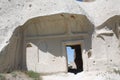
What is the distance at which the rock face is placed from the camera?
14055 millimetres

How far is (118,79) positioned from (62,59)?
9.43 ft

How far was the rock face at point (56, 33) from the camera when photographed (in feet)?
46.1

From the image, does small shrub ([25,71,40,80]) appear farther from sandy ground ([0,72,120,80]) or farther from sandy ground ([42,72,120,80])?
sandy ground ([42,72,120,80])

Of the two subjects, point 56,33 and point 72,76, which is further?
point 56,33

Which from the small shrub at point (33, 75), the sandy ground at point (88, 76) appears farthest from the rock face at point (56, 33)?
the small shrub at point (33, 75)

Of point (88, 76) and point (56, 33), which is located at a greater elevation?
point (56, 33)

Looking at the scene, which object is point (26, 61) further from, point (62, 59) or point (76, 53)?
point (76, 53)

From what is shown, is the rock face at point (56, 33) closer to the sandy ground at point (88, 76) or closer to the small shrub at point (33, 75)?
the sandy ground at point (88, 76)

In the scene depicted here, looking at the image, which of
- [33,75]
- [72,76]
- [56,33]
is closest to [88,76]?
[72,76]

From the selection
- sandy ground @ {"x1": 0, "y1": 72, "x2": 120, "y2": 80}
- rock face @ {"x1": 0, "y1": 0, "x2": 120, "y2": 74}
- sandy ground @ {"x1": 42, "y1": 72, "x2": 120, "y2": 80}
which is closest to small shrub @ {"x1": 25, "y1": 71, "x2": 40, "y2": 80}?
sandy ground @ {"x1": 0, "y1": 72, "x2": 120, "y2": 80}

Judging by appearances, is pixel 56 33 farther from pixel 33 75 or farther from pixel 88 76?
pixel 88 76

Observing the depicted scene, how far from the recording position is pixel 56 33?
1498 cm

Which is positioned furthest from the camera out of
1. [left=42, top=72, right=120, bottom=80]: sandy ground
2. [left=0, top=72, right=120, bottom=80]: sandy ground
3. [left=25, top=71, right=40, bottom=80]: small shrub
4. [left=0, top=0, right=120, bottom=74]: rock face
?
[left=0, top=0, right=120, bottom=74]: rock face

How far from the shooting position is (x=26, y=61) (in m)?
14.7
